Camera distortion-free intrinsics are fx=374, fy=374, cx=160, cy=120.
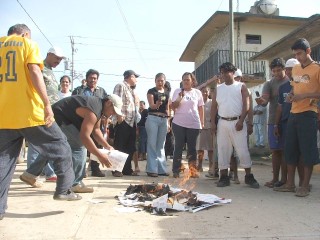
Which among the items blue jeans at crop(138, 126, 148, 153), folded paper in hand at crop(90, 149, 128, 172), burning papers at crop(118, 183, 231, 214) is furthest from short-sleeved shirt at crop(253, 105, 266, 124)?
folded paper in hand at crop(90, 149, 128, 172)

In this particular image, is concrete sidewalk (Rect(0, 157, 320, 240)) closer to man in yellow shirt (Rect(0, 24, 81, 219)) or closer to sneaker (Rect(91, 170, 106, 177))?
man in yellow shirt (Rect(0, 24, 81, 219))

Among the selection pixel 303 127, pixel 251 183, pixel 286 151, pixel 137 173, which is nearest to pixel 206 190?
pixel 251 183

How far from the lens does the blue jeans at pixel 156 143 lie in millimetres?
7243

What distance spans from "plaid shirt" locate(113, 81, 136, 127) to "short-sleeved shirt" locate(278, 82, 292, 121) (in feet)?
9.42

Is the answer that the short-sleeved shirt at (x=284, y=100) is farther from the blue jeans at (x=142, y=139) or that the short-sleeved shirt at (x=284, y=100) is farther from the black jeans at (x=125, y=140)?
the blue jeans at (x=142, y=139)

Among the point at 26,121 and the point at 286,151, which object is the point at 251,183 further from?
the point at 26,121

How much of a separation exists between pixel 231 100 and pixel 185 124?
124cm

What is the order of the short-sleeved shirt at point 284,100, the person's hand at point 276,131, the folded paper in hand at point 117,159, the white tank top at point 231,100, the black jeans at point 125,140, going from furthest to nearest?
the black jeans at point 125,140 → the white tank top at point 231,100 → the person's hand at point 276,131 → the short-sleeved shirt at point 284,100 → the folded paper in hand at point 117,159

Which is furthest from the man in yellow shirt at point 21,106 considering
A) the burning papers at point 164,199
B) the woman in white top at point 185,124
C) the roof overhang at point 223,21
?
the roof overhang at point 223,21

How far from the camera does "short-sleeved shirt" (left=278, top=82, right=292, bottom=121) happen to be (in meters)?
5.69

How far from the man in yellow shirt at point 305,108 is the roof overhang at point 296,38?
16.9ft

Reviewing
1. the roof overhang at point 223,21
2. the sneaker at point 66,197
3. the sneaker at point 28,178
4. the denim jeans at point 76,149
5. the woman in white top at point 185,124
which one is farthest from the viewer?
the roof overhang at point 223,21

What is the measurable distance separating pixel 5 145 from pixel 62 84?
4141 mm

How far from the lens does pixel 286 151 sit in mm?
5414
